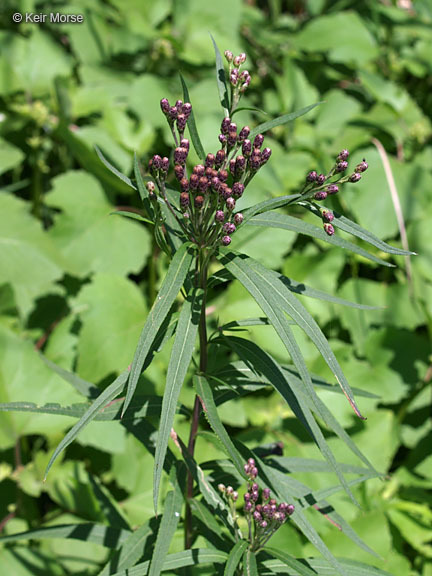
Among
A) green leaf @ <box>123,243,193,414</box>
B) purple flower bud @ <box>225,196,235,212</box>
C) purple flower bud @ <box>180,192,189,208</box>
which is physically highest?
purple flower bud @ <box>180,192,189,208</box>

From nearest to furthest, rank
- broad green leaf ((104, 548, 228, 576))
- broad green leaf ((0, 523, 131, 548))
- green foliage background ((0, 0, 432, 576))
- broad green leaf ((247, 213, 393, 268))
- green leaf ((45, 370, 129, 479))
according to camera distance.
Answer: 1. green leaf ((45, 370, 129, 479))
2. broad green leaf ((247, 213, 393, 268))
3. broad green leaf ((104, 548, 228, 576))
4. broad green leaf ((0, 523, 131, 548))
5. green foliage background ((0, 0, 432, 576))

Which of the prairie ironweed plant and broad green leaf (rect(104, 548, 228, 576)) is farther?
broad green leaf (rect(104, 548, 228, 576))

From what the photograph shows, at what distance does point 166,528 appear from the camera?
103cm

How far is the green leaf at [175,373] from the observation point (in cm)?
83

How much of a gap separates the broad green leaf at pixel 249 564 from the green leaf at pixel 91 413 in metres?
0.39

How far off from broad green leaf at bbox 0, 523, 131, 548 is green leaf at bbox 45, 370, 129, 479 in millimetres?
368

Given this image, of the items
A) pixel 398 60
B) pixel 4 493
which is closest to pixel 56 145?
pixel 4 493

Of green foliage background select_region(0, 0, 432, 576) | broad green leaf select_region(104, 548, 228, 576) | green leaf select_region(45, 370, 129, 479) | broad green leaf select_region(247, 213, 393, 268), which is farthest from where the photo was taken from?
green foliage background select_region(0, 0, 432, 576)

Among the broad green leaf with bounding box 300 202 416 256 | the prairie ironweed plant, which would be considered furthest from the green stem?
the broad green leaf with bounding box 300 202 416 256

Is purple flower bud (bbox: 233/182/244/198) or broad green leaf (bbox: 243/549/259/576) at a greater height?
purple flower bud (bbox: 233/182/244/198)

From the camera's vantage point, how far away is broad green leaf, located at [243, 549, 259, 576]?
99 centimetres

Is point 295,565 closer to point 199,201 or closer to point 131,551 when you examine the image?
point 131,551

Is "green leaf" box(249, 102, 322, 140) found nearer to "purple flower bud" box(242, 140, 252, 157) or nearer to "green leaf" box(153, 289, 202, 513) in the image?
"purple flower bud" box(242, 140, 252, 157)

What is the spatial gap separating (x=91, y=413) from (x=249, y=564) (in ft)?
1.38
